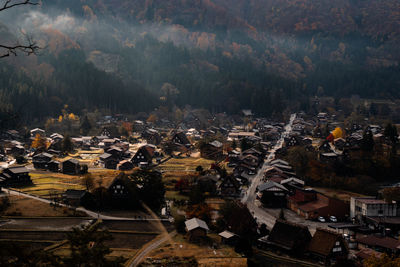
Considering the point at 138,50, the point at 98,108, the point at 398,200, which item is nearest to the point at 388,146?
the point at 398,200

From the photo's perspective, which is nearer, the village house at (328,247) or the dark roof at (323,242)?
the village house at (328,247)

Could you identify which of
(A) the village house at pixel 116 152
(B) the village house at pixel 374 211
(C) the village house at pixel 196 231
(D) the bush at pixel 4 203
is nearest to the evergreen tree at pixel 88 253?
(C) the village house at pixel 196 231

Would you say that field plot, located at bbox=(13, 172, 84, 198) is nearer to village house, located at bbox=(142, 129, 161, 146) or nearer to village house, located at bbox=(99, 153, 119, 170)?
village house, located at bbox=(99, 153, 119, 170)

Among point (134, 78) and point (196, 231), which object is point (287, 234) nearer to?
point (196, 231)

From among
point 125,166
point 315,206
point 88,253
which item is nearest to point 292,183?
point 315,206

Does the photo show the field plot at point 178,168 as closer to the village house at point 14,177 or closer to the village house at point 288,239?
the village house at point 14,177

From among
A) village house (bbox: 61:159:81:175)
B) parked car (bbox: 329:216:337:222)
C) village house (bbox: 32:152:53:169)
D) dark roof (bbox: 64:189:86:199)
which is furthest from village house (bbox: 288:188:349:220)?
village house (bbox: 32:152:53:169)

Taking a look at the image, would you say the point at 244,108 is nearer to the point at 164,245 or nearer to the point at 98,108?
the point at 98,108
